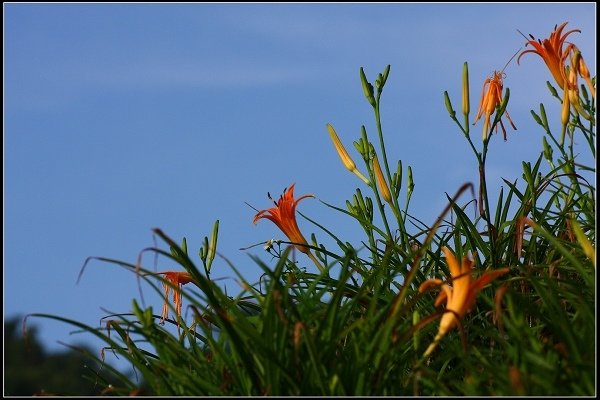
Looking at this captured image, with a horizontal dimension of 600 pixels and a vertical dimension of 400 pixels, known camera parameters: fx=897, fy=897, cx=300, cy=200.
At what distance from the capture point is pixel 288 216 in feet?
11.2

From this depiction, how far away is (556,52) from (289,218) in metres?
1.26

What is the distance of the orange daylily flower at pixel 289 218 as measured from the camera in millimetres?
3373

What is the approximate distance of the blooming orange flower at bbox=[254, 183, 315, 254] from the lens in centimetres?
337

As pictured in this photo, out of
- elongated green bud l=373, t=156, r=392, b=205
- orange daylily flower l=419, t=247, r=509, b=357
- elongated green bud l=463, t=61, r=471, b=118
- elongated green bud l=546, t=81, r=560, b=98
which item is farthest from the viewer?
elongated green bud l=546, t=81, r=560, b=98

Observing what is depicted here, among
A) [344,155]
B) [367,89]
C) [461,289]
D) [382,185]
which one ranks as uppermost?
[367,89]

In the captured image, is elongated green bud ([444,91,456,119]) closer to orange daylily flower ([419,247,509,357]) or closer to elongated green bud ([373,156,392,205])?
elongated green bud ([373,156,392,205])

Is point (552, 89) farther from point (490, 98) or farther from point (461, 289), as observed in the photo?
point (461, 289)

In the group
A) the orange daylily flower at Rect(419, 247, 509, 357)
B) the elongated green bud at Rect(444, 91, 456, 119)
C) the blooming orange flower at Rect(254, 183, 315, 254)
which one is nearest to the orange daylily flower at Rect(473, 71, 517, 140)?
the elongated green bud at Rect(444, 91, 456, 119)

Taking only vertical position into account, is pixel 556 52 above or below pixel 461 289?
above

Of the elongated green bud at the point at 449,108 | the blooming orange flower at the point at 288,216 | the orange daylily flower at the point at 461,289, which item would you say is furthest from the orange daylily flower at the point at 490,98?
the orange daylily flower at the point at 461,289

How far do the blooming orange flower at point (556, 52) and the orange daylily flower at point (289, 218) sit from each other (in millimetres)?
1108

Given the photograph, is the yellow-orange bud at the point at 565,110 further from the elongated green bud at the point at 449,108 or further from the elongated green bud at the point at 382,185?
the elongated green bud at the point at 382,185

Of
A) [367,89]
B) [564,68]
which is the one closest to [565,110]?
[564,68]

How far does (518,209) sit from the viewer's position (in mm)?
3584
